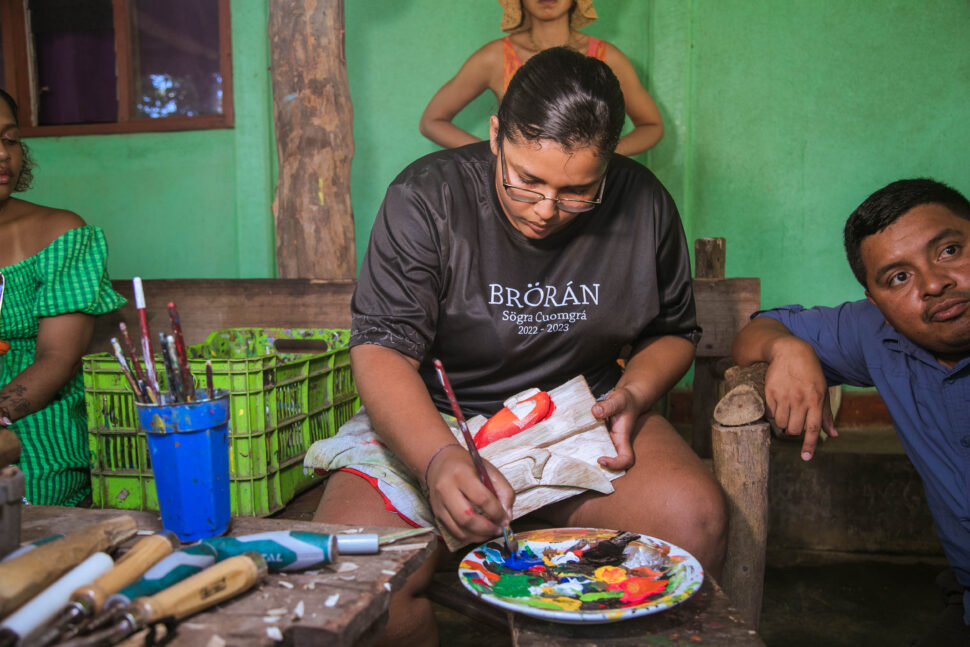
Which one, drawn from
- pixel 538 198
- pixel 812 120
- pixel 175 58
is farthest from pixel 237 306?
pixel 812 120

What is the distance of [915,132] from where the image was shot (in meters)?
4.17

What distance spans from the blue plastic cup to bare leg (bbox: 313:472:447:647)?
0.44 m

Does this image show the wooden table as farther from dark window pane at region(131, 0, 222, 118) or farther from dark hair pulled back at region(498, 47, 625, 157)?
dark window pane at region(131, 0, 222, 118)

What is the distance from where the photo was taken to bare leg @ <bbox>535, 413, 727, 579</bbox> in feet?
5.06

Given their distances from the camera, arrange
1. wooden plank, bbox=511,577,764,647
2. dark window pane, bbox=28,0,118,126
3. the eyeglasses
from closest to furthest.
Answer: wooden plank, bbox=511,577,764,647
the eyeglasses
dark window pane, bbox=28,0,118,126

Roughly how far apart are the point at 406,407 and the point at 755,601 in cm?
96

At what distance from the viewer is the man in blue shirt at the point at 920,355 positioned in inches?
67.2

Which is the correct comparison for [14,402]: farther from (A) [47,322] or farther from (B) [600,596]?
(B) [600,596]

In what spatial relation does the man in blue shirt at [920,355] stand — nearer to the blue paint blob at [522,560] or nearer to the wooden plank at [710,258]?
the blue paint blob at [522,560]

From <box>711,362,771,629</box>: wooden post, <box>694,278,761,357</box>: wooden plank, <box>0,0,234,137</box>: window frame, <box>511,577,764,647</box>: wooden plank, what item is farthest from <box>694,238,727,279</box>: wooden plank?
<box>0,0,234,137</box>: window frame

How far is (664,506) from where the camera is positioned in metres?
1.56

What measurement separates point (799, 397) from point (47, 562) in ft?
5.00

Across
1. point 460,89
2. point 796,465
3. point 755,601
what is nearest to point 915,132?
point 796,465

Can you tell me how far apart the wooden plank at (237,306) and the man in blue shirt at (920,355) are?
1.46m
